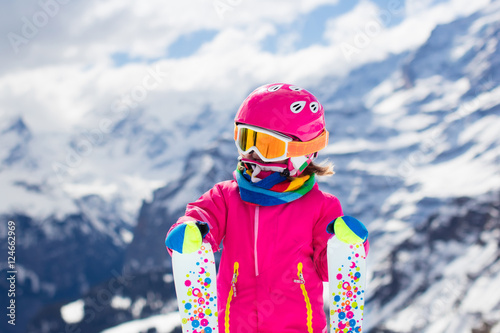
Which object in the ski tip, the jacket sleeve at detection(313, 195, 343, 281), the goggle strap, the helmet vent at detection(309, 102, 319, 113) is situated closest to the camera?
the ski tip

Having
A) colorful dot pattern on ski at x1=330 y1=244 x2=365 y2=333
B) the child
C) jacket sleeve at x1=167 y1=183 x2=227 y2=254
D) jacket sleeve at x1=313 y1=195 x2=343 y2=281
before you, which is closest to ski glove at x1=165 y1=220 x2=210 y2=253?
the child

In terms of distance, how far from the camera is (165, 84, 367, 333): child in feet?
15.4

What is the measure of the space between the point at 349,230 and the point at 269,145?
122cm

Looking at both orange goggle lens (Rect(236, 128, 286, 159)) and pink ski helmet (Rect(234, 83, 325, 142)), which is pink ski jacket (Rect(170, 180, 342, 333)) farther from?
pink ski helmet (Rect(234, 83, 325, 142))

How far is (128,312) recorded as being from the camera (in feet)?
536

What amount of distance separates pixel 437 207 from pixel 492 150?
4201 centimetres

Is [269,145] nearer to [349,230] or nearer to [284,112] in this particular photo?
[284,112]

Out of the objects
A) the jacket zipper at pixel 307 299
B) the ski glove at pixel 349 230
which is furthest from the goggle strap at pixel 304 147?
the jacket zipper at pixel 307 299

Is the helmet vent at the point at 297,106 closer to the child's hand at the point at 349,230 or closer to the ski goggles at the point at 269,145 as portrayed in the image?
the ski goggles at the point at 269,145

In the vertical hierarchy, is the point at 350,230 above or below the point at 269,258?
above

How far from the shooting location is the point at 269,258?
476 cm

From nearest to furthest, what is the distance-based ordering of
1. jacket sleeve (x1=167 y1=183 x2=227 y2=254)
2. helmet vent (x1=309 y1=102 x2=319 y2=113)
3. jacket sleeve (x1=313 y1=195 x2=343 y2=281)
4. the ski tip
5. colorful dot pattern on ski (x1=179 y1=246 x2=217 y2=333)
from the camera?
colorful dot pattern on ski (x1=179 y1=246 x2=217 y2=333) → the ski tip → jacket sleeve (x1=167 y1=183 x2=227 y2=254) → jacket sleeve (x1=313 y1=195 x2=343 y2=281) → helmet vent (x1=309 y1=102 x2=319 y2=113)

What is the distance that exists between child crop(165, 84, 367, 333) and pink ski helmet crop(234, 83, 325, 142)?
11 millimetres

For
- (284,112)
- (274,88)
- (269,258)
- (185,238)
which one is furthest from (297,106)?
(185,238)
